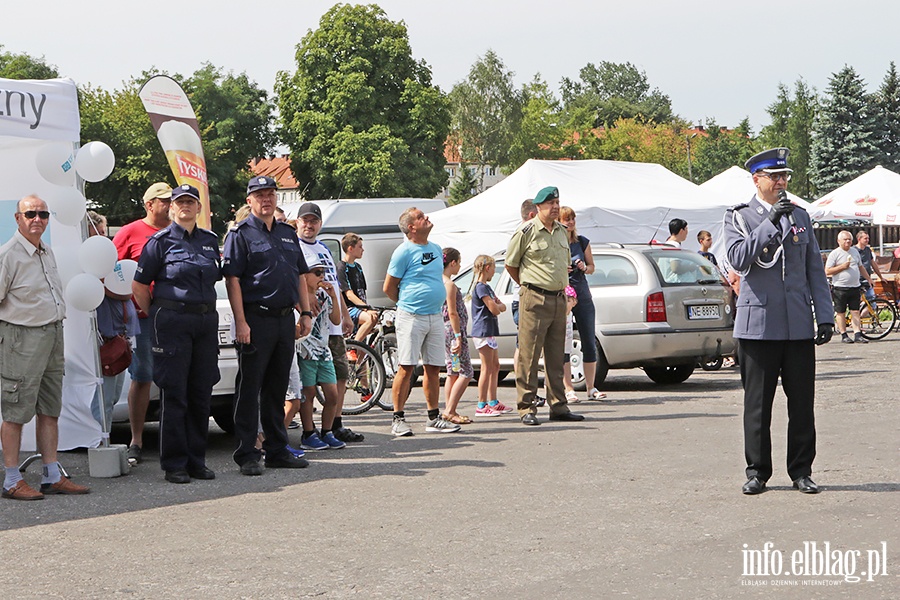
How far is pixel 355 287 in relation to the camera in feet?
40.3

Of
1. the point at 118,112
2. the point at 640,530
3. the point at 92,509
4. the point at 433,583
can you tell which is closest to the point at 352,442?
the point at 92,509

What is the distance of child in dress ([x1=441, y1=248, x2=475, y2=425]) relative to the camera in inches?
434

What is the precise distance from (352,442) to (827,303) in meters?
Answer: 4.46

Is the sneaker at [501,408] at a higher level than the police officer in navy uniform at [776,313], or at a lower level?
lower

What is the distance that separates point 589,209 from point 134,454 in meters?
15.0

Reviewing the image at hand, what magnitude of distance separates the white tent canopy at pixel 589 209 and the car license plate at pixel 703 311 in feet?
29.8

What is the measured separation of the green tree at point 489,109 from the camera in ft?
279

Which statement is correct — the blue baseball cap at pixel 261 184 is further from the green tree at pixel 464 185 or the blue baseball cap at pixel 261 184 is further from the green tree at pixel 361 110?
the green tree at pixel 464 185

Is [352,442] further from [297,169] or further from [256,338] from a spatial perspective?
[297,169]

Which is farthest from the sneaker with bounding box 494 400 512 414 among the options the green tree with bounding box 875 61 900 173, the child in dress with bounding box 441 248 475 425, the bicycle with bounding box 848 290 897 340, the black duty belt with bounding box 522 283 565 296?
the green tree with bounding box 875 61 900 173

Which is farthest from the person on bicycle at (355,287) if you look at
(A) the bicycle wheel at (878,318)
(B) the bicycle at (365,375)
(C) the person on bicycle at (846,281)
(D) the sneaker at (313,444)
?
(A) the bicycle wheel at (878,318)

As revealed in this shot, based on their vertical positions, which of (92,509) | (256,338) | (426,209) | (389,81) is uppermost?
(389,81)

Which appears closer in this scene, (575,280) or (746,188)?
(575,280)

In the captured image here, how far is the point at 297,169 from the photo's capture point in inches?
2571
